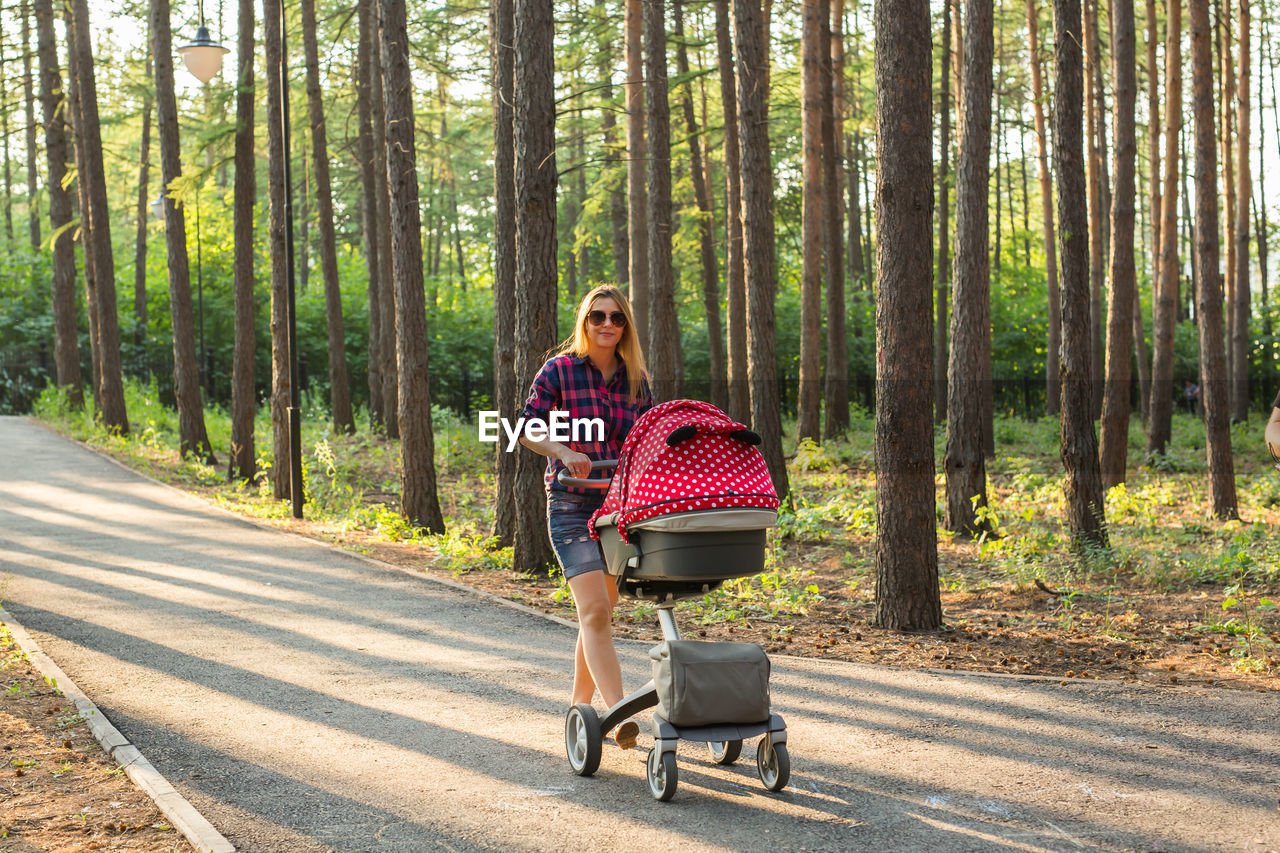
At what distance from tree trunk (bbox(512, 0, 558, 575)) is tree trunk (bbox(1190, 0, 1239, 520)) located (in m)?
8.91

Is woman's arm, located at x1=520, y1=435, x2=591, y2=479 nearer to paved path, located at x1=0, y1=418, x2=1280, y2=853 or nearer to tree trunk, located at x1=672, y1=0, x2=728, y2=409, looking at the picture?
paved path, located at x1=0, y1=418, x2=1280, y2=853

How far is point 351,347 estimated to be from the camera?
116 feet

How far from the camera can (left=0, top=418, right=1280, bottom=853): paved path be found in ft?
14.0

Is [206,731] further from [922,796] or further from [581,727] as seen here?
[922,796]

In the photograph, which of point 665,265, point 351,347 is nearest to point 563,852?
point 665,265

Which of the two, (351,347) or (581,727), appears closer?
(581,727)

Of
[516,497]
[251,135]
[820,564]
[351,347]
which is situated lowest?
[820,564]

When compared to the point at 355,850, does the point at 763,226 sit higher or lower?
higher

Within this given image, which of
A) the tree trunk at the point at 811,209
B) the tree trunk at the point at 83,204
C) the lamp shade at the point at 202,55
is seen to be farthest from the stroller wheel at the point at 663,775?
the tree trunk at the point at 83,204

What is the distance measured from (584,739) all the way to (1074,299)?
8.21 m

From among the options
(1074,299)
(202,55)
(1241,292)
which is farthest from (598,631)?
(1241,292)

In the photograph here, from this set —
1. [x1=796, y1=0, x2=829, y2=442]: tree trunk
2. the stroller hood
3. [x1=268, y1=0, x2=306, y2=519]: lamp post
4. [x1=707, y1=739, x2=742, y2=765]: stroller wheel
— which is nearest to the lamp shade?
[x1=268, y1=0, x2=306, y2=519]: lamp post

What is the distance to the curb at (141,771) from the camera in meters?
4.19

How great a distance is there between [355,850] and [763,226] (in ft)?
37.2
